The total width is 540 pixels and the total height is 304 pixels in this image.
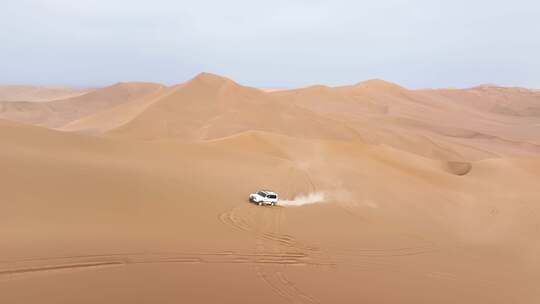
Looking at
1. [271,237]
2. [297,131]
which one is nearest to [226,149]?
[271,237]

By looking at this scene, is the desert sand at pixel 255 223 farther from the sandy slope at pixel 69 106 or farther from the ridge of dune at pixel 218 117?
the sandy slope at pixel 69 106

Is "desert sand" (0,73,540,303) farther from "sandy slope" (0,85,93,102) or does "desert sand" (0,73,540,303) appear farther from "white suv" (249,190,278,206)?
"sandy slope" (0,85,93,102)

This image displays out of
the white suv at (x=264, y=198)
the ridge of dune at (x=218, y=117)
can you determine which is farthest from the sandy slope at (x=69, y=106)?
the white suv at (x=264, y=198)

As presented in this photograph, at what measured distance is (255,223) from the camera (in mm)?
12156

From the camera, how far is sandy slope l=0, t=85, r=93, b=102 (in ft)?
293

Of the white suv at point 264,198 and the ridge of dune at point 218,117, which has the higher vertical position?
the ridge of dune at point 218,117

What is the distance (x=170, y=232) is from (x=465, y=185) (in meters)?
16.9

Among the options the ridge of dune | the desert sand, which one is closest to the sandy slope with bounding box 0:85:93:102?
the ridge of dune

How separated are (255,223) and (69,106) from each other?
64636 millimetres

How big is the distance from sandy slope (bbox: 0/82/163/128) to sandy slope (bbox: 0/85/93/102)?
18026mm

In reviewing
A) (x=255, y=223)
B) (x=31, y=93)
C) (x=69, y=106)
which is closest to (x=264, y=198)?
(x=255, y=223)

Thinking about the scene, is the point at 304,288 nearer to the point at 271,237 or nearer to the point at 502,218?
the point at 271,237

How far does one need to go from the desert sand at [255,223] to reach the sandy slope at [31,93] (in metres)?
82.9

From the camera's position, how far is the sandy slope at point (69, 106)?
56.5 metres
